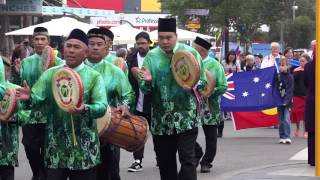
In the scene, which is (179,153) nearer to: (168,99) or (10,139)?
(168,99)

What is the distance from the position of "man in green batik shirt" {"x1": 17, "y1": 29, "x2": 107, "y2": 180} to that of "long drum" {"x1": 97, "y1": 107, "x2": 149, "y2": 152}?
1.65ft

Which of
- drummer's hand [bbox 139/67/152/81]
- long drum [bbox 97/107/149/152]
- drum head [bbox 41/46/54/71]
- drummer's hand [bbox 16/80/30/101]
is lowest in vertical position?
long drum [bbox 97/107/149/152]

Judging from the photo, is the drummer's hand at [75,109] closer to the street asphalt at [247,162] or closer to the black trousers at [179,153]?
the black trousers at [179,153]

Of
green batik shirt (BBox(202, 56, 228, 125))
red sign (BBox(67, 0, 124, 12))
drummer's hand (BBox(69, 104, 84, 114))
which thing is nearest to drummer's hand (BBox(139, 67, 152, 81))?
drummer's hand (BBox(69, 104, 84, 114))

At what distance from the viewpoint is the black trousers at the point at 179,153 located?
7.93m

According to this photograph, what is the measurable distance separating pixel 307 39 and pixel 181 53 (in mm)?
62231

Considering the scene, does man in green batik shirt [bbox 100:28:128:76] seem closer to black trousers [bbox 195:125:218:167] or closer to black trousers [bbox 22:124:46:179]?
black trousers [bbox 22:124:46:179]

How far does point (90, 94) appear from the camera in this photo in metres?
6.43

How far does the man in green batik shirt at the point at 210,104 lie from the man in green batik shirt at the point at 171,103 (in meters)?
2.29

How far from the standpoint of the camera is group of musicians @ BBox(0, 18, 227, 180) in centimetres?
638

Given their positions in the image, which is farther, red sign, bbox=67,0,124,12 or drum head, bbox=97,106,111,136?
red sign, bbox=67,0,124,12

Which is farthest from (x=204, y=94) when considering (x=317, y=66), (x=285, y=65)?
(x=285, y=65)

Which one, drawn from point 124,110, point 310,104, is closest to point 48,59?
point 124,110

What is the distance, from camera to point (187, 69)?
307 inches
